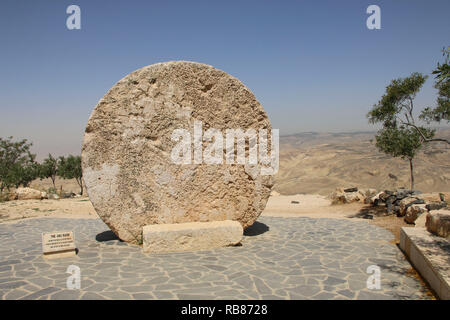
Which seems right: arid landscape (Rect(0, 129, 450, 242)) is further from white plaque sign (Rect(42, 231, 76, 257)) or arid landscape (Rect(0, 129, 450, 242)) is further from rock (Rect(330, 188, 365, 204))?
white plaque sign (Rect(42, 231, 76, 257))

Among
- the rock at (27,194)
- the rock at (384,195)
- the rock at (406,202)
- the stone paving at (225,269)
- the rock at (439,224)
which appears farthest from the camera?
the rock at (27,194)

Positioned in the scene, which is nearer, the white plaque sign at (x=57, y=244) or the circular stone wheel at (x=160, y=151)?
the white plaque sign at (x=57, y=244)

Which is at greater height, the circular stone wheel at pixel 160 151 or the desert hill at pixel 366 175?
the circular stone wheel at pixel 160 151

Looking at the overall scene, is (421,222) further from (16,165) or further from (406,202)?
(16,165)

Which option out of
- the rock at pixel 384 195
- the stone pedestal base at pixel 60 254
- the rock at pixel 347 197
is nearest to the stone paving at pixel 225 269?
the stone pedestal base at pixel 60 254

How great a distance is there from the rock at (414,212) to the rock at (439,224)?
190cm

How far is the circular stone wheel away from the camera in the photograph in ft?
22.2

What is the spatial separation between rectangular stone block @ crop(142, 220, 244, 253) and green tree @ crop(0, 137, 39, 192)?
1999 centimetres

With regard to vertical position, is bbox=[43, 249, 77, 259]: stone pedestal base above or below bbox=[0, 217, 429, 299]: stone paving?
above

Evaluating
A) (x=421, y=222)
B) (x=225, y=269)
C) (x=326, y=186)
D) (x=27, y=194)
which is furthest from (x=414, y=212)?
(x=27, y=194)

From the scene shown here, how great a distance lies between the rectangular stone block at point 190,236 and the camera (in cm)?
640

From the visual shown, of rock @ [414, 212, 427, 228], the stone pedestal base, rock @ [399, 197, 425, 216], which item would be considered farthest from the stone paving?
rock @ [399, 197, 425, 216]

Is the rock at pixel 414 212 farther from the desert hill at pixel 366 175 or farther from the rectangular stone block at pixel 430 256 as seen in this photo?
the desert hill at pixel 366 175
